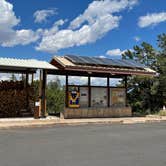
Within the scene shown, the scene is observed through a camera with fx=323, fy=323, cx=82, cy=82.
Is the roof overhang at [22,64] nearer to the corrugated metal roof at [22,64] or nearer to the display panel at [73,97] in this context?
the corrugated metal roof at [22,64]

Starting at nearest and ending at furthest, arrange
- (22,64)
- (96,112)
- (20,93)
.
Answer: (22,64) < (20,93) < (96,112)

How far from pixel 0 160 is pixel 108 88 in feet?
54.1

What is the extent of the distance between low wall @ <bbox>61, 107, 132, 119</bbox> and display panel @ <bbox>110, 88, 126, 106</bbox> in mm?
564

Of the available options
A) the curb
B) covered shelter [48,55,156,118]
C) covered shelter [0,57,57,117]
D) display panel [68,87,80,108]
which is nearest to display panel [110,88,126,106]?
covered shelter [48,55,156,118]

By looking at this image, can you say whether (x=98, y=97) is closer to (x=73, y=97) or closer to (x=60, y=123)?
(x=73, y=97)

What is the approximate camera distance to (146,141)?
11703 millimetres

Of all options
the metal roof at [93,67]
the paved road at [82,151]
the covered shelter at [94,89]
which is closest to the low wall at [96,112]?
the covered shelter at [94,89]

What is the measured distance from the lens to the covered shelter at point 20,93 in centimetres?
2027

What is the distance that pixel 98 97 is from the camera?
2339cm

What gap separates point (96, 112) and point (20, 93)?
5.41 meters

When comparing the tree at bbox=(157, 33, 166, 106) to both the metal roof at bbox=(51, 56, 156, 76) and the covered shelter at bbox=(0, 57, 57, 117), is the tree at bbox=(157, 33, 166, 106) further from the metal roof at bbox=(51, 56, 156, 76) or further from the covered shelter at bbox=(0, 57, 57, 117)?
the covered shelter at bbox=(0, 57, 57, 117)

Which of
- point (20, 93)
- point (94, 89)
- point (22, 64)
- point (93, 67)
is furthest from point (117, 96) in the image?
point (22, 64)

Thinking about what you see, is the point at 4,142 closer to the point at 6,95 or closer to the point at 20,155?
the point at 20,155

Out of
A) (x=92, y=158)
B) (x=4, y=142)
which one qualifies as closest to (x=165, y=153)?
(x=92, y=158)
